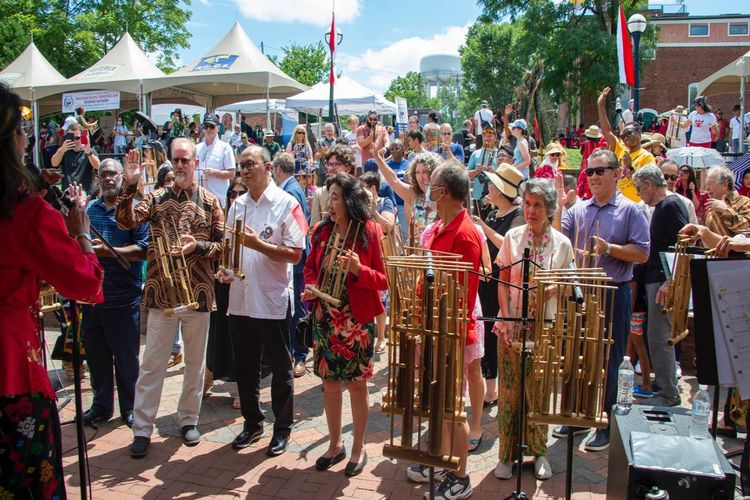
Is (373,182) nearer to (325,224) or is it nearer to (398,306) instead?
(325,224)

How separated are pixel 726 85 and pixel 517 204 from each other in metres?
20.5

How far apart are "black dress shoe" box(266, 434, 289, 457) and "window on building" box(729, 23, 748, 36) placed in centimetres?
6350

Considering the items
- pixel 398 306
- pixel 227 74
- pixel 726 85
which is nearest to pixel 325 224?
pixel 398 306

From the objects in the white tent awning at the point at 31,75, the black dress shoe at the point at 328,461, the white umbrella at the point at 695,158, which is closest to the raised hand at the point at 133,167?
the black dress shoe at the point at 328,461

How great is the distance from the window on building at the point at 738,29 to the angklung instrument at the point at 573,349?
63.5m

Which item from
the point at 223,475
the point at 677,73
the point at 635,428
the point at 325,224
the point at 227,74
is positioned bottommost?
the point at 223,475

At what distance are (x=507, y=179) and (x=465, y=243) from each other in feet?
4.65

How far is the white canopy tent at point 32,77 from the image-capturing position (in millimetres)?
19531

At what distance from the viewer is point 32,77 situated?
1969 centimetres

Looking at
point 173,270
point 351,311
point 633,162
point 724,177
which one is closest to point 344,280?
point 351,311

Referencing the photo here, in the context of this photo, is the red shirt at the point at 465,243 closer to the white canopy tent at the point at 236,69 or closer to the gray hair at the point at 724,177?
the gray hair at the point at 724,177

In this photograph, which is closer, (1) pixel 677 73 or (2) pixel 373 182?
(2) pixel 373 182

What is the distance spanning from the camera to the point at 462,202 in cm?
430

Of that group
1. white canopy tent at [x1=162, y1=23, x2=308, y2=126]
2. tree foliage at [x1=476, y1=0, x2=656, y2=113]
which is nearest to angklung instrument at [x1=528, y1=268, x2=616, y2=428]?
white canopy tent at [x1=162, y1=23, x2=308, y2=126]
